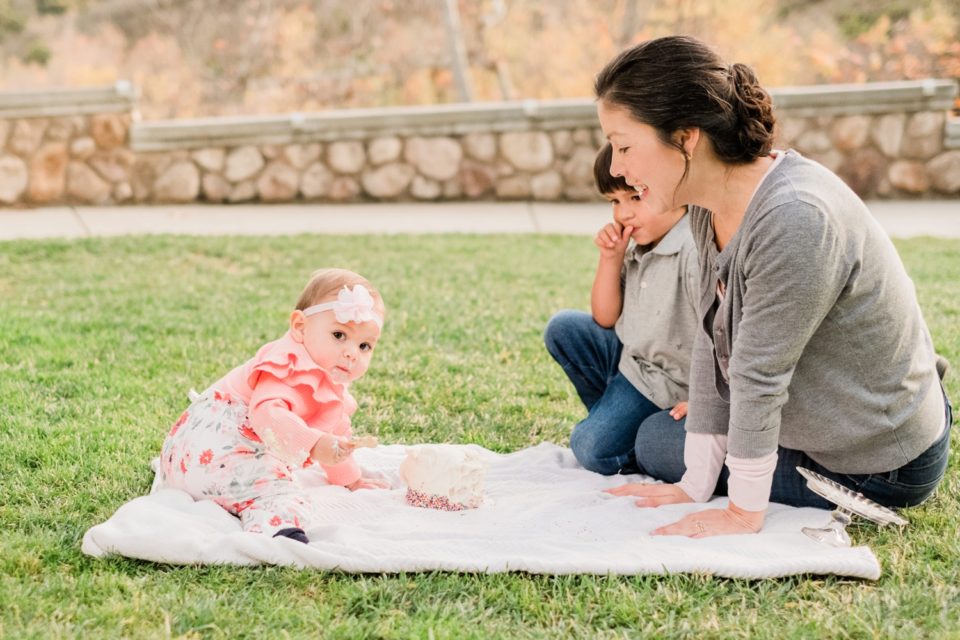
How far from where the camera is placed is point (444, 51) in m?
12.3

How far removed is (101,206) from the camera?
27.6ft

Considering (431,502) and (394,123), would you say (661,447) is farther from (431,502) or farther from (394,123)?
(394,123)

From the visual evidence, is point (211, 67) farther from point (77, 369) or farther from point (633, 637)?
point (633, 637)

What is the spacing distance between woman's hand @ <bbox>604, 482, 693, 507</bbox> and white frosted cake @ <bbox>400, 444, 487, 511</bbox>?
0.42m

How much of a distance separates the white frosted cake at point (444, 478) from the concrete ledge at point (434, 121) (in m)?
6.20

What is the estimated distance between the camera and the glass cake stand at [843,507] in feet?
8.32

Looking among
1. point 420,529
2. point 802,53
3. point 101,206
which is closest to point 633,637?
point 420,529

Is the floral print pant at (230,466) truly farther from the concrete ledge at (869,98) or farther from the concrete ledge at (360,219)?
the concrete ledge at (869,98)

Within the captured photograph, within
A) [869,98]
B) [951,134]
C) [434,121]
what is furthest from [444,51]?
[951,134]

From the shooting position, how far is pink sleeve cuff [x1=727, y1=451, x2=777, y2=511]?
2383 millimetres

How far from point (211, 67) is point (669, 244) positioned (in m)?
12.1

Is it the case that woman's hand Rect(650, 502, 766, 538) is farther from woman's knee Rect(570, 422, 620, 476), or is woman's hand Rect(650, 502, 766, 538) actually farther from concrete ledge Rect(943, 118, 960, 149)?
concrete ledge Rect(943, 118, 960, 149)

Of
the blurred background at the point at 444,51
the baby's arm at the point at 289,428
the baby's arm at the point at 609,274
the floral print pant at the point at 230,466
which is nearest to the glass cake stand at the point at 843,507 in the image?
the baby's arm at the point at 609,274

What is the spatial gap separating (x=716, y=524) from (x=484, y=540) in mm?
609
